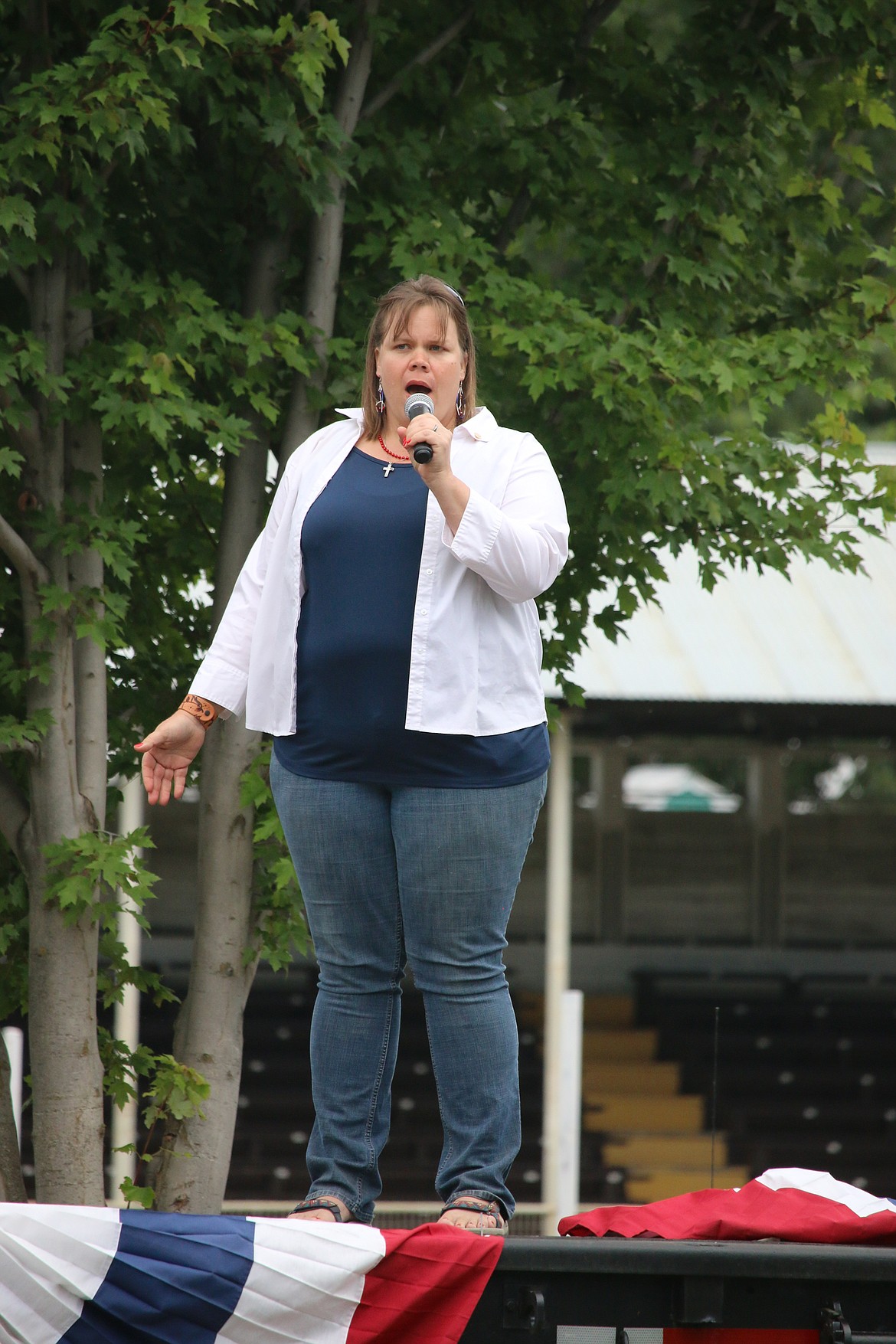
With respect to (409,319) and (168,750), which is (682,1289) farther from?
(409,319)

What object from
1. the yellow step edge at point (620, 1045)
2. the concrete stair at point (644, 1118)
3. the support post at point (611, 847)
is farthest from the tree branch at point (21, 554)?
the support post at point (611, 847)

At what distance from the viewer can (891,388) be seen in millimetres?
4305

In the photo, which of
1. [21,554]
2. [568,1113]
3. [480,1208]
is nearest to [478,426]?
[480,1208]

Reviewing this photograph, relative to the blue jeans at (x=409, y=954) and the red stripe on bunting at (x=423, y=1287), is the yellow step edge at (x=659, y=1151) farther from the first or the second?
the red stripe on bunting at (x=423, y=1287)

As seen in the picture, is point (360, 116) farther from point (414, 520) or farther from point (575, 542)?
point (414, 520)

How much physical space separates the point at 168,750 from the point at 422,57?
236 centimetres

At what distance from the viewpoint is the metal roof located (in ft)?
38.3

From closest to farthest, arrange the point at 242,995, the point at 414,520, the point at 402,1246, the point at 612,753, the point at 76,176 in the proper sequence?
1. the point at 402,1246
2. the point at 414,520
3. the point at 76,176
4. the point at 242,995
5. the point at 612,753

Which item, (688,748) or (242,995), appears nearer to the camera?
(242,995)

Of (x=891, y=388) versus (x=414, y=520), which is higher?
(x=891, y=388)

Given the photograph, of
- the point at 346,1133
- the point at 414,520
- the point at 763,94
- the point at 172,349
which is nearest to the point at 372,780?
the point at 414,520

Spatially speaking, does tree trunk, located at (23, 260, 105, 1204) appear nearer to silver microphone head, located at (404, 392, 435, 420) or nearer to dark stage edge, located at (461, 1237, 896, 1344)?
silver microphone head, located at (404, 392, 435, 420)

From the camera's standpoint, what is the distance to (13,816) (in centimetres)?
392

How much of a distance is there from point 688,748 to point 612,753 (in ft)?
4.01
